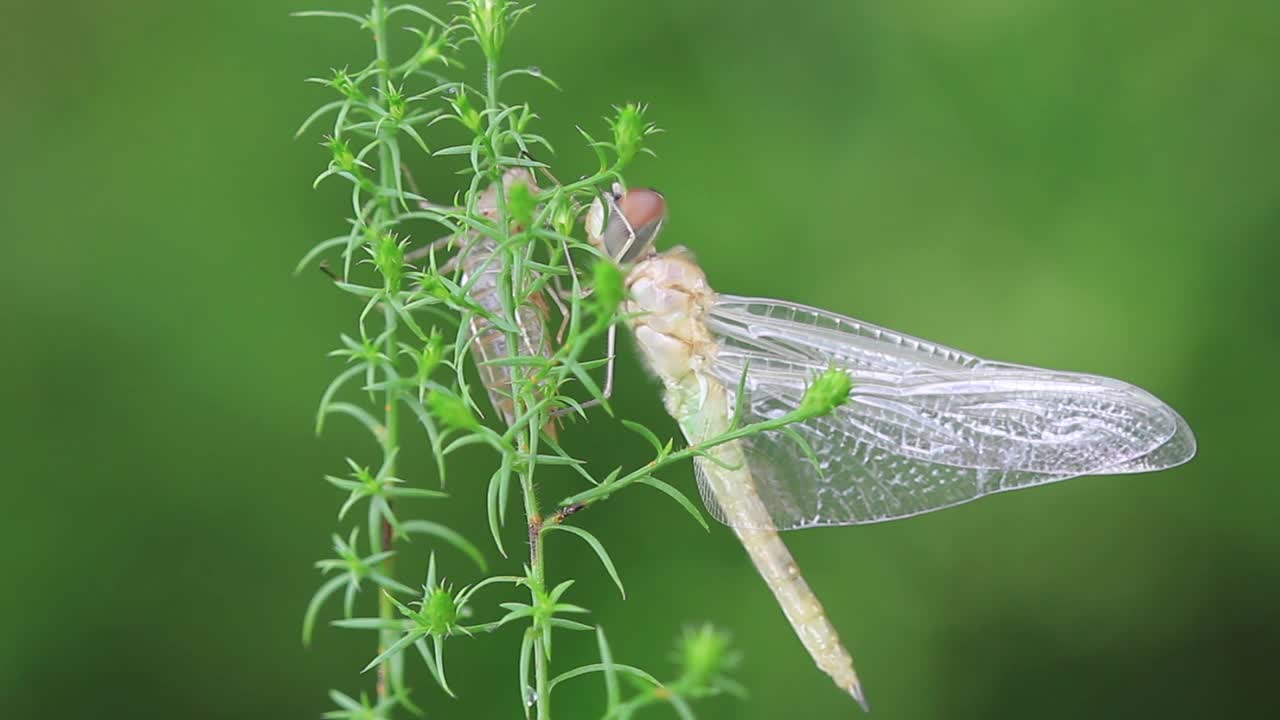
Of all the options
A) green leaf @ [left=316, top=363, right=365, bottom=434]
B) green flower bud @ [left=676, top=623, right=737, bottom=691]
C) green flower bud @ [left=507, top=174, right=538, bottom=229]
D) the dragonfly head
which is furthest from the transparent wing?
green flower bud @ [left=676, top=623, right=737, bottom=691]

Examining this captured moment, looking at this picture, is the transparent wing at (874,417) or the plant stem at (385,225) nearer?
the plant stem at (385,225)

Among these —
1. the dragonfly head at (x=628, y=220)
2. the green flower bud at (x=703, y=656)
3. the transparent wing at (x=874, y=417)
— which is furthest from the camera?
the transparent wing at (x=874, y=417)

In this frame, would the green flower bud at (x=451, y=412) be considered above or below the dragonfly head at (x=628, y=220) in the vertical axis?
below

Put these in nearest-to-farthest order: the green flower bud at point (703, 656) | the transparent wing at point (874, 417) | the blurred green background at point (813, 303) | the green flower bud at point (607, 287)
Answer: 1. the green flower bud at point (703, 656)
2. the green flower bud at point (607, 287)
3. the transparent wing at point (874, 417)
4. the blurred green background at point (813, 303)

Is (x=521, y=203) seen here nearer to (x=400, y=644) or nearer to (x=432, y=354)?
(x=432, y=354)

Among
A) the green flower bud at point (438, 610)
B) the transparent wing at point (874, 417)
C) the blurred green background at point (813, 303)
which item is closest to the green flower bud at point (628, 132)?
the green flower bud at point (438, 610)

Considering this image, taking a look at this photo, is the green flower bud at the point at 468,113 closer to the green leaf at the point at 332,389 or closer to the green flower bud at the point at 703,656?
the green leaf at the point at 332,389

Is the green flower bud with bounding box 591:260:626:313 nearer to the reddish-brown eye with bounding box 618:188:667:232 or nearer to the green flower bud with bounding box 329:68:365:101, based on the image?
the green flower bud with bounding box 329:68:365:101
